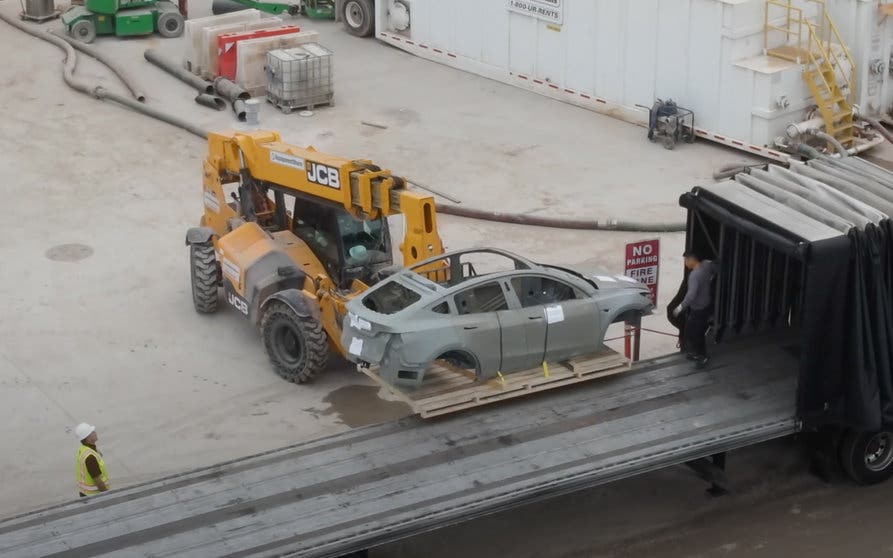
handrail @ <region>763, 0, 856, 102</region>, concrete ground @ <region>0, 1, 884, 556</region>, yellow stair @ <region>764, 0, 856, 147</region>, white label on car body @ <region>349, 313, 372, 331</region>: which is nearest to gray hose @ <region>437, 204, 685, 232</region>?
concrete ground @ <region>0, 1, 884, 556</region>

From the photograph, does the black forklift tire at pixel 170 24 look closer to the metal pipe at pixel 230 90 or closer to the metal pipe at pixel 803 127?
the metal pipe at pixel 230 90

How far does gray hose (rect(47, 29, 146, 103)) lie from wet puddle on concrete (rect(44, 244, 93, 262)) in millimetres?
6782

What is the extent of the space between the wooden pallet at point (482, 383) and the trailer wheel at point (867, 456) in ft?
7.95

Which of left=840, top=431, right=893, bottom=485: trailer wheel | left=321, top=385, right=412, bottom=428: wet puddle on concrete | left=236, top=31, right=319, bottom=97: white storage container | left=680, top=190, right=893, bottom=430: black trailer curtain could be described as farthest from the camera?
left=236, top=31, right=319, bottom=97: white storage container

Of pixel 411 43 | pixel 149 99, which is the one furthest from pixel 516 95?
pixel 149 99

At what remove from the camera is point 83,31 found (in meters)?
31.6

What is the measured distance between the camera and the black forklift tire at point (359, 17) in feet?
105

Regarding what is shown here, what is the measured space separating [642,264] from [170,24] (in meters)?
17.8

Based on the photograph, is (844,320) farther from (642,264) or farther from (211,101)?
(211,101)

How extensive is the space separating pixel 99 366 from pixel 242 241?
2363 mm

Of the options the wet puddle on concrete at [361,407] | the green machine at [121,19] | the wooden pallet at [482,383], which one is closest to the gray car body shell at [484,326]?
the wooden pallet at [482,383]

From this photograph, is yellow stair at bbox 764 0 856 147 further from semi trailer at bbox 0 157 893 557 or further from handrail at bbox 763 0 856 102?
semi trailer at bbox 0 157 893 557

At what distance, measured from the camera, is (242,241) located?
61.6 feet

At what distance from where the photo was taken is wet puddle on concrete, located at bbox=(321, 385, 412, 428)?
55.8ft
